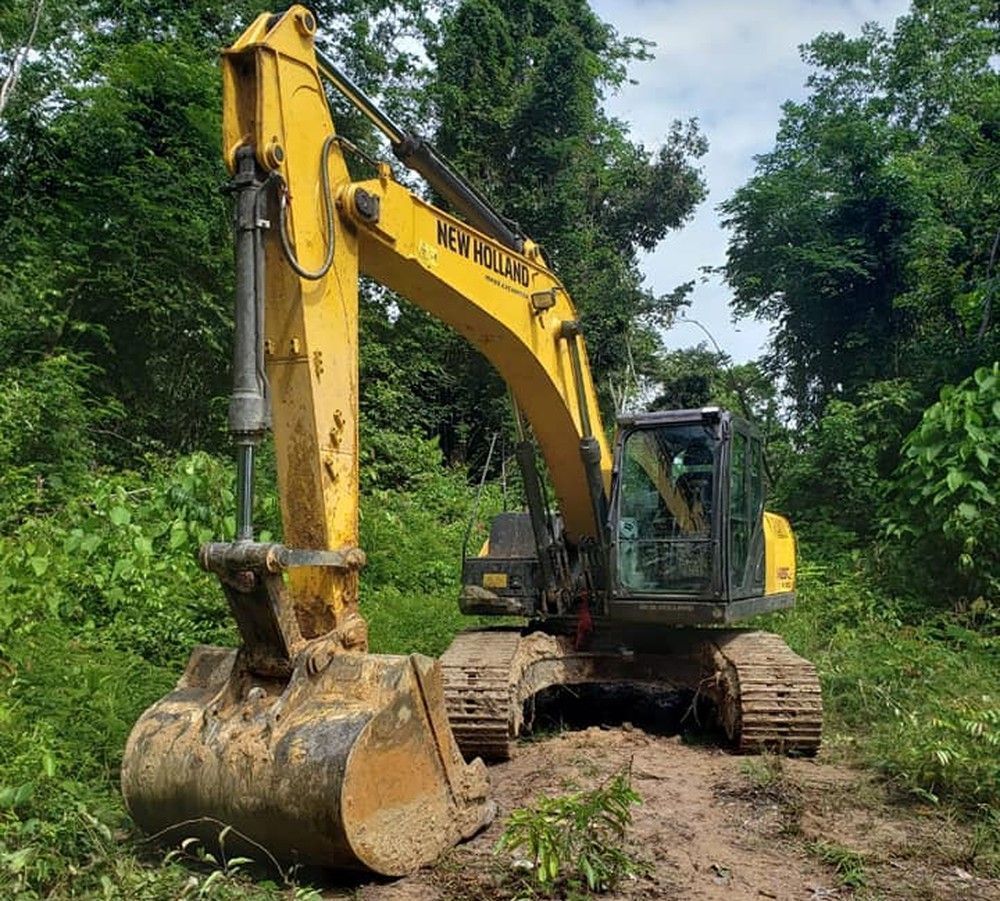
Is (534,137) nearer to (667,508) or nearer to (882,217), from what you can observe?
(882,217)

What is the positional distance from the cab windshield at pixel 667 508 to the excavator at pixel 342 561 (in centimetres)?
2

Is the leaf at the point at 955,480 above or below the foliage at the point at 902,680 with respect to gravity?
above

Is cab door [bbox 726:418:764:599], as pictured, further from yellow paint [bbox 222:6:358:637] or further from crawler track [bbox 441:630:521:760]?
yellow paint [bbox 222:6:358:637]

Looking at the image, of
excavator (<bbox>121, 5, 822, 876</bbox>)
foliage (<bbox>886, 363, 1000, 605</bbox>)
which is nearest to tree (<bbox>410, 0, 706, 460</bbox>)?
foliage (<bbox>886, 363, 1000, 605</bbox>)

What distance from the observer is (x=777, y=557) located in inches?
297

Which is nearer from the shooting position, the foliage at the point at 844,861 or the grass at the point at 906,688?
the foliage at the point at 844,861

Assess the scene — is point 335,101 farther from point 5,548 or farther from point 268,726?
point 268,726

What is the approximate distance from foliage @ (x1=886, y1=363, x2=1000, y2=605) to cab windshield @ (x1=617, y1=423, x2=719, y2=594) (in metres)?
4.70

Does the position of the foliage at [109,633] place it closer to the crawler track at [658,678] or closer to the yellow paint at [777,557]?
the crawler track at [658,678]

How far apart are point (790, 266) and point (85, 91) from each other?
46.9ft

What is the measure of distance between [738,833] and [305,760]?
2080 mm

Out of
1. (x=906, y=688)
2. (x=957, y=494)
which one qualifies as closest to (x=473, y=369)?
(x=957, y=494)

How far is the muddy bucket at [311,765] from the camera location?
3545mm

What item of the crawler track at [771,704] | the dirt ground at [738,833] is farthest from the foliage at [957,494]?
the dirt ground at [738,833]
